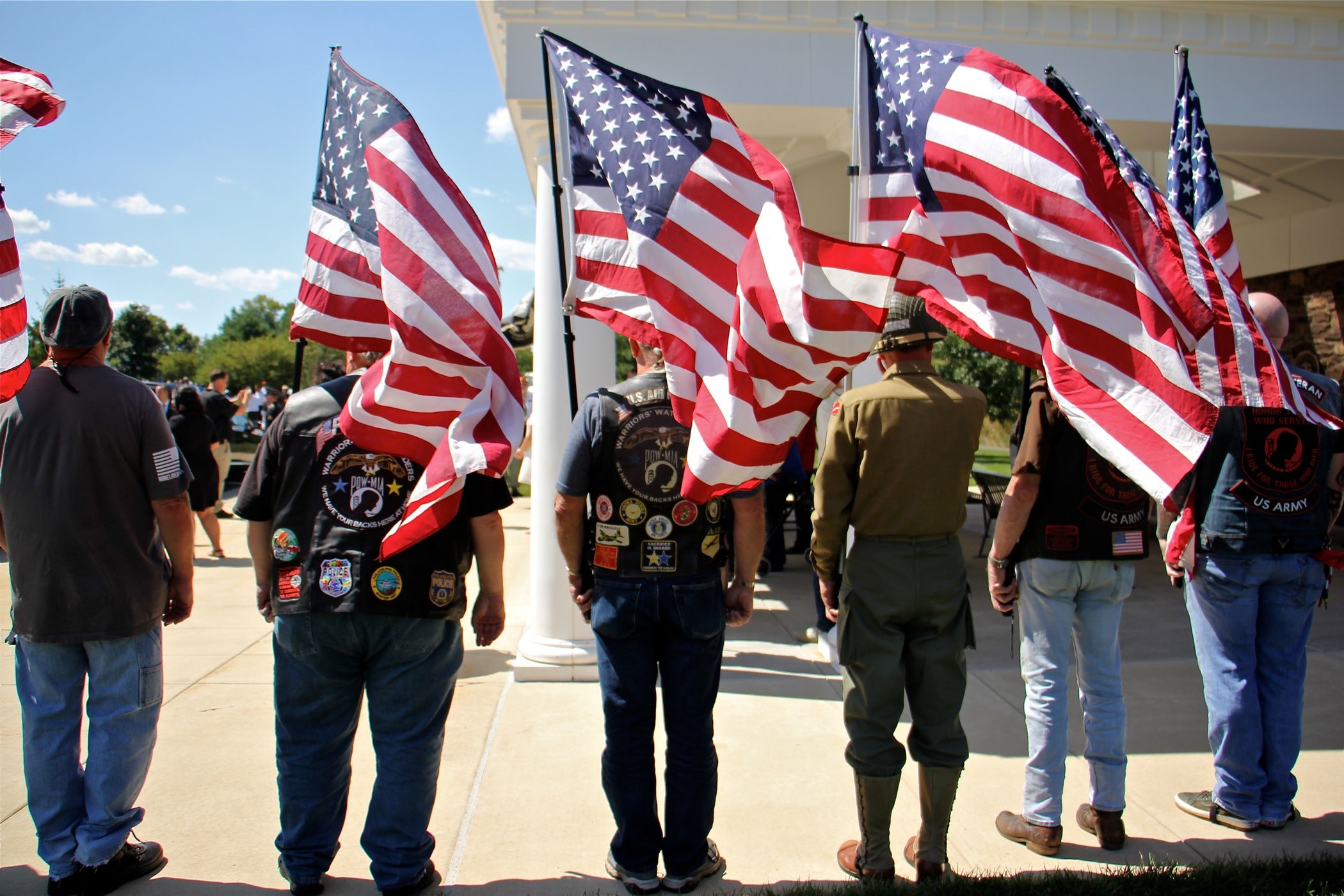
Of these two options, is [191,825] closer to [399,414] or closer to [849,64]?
[399,414]

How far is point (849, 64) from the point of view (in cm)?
536

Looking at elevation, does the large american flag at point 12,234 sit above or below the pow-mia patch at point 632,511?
above

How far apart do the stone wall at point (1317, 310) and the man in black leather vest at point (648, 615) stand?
9113 mm

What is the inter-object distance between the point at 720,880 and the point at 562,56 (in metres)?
3.22

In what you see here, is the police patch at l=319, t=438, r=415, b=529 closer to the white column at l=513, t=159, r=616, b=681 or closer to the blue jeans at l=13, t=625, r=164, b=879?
the blue jeans at l=13, t=625, r=164, b=879

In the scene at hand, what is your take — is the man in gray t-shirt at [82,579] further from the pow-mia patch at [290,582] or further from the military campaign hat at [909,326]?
the military campaign hat at [909,326]

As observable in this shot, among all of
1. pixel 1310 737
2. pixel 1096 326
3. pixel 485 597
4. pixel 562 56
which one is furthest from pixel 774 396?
pixel 1310 737

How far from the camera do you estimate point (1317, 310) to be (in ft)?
32.5

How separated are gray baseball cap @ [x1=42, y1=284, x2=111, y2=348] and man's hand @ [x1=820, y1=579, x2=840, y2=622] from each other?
9.33 ft

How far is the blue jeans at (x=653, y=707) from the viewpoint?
3115mm

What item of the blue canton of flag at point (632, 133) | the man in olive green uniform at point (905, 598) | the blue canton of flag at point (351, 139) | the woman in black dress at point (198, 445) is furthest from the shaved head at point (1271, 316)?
the woman in black dress at point (198, 445)

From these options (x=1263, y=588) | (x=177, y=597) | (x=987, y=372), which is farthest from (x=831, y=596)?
(x=987, y=372)

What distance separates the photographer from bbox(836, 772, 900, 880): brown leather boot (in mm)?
3154

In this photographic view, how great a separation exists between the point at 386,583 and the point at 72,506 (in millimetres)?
1193
